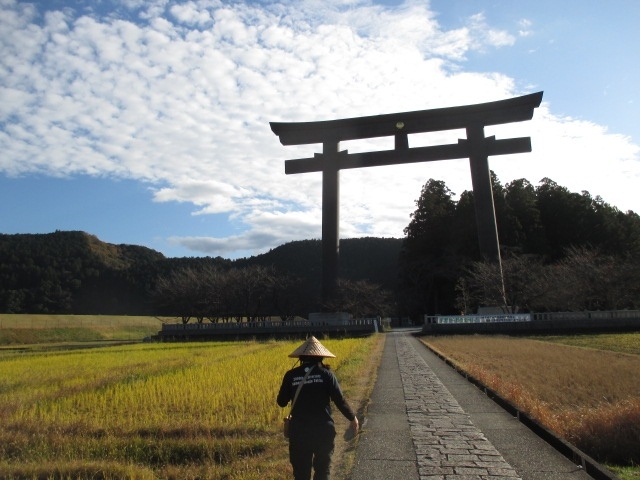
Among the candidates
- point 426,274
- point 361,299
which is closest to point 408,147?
point 361,299

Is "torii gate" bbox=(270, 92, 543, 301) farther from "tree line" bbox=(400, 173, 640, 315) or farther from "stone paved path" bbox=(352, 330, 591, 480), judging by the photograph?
"stone paved path" bbox=(352, 330, 591, 480)

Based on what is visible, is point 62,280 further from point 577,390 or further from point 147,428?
point 577,390

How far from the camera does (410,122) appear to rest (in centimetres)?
3098

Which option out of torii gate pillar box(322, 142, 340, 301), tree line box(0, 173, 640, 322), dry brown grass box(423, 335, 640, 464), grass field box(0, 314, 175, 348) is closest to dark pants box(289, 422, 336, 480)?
dry brown grass box(423, 335, 640, 464)

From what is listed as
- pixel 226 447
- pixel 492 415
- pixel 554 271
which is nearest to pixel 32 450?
pixel 226 447

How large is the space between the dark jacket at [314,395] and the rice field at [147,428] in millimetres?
1121

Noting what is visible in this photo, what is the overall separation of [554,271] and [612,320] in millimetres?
9178

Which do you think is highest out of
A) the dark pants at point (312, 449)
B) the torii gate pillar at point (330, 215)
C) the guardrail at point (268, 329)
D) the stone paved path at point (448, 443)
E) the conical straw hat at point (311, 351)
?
the torii gate pillar at point (330, 215)

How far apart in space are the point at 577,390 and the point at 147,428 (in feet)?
21.5

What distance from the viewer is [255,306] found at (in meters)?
48.2

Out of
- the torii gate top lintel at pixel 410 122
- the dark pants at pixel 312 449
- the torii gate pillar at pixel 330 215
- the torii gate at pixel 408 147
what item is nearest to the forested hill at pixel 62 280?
the torii gate pillar at pixel 330 215

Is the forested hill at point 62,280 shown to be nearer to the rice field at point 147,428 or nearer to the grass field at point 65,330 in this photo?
the grass field at point 65,330

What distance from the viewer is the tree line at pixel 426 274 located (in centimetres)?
3184

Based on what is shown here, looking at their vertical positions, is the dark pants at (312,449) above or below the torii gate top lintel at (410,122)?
below
